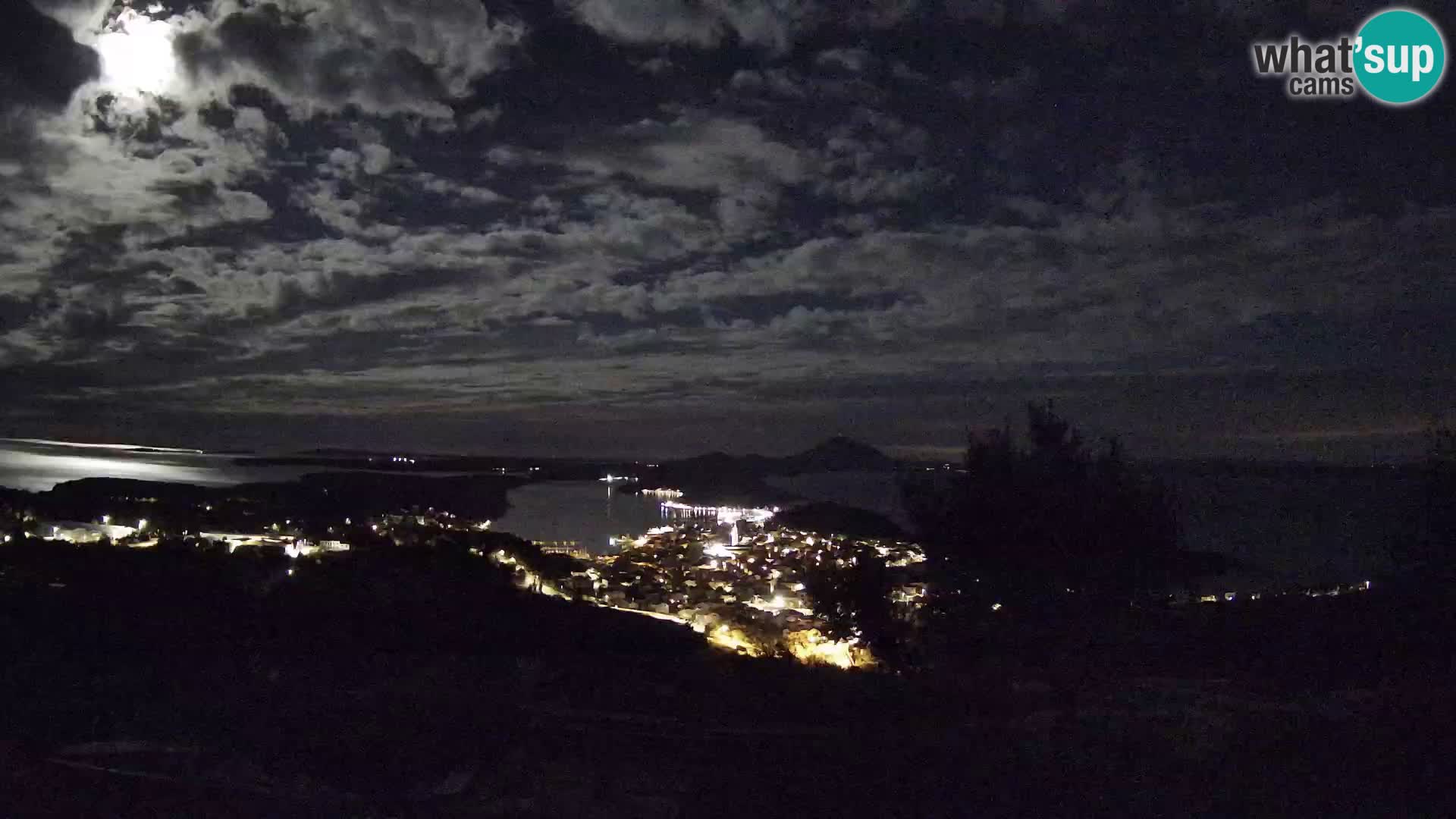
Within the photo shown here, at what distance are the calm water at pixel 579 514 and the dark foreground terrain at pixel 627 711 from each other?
14225mm

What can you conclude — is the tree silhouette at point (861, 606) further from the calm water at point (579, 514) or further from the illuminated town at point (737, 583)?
the calm water at point (579, 514)

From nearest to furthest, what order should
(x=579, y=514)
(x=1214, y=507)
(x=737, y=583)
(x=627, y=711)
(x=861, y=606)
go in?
(x=627, y=711)
(x=861, y=606)
(x=737, y=583)
(x=1214, y=507)
(x=579, y=514)

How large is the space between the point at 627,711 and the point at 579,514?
3232cm

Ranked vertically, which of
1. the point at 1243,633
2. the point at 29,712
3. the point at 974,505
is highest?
the point at 974,505

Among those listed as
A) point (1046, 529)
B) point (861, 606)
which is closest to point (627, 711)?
point (861, 606)

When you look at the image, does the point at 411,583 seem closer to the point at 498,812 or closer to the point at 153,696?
the point at 153,696

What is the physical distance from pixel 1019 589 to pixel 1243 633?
166 inches

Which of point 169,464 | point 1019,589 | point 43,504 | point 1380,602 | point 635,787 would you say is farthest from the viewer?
point 169,464

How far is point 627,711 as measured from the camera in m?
11.0

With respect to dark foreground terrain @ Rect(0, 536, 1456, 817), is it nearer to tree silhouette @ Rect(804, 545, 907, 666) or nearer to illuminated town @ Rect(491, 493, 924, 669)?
tree silhouette @ Rect(804, 545, 907, 666)

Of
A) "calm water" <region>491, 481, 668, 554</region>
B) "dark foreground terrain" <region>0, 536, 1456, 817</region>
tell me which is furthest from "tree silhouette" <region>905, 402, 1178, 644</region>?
"calm water" <region>491, 481, 668, 554</region>

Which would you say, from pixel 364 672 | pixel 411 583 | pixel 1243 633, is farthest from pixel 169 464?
pixel 1243 633

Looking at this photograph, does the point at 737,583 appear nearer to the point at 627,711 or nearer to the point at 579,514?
the point at 627,711

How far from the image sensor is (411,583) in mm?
16312
